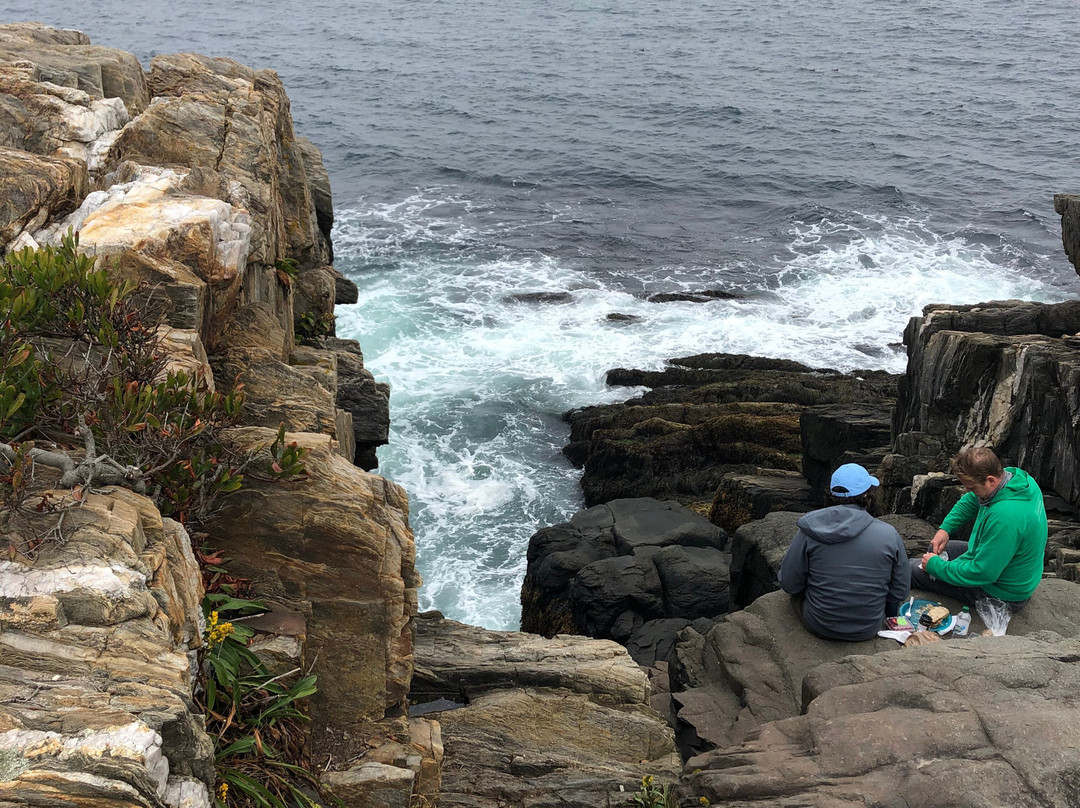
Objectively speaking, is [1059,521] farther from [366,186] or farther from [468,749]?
[366,186]

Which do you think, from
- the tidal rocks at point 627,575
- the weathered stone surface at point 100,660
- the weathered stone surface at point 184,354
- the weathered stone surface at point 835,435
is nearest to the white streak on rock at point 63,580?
the weathered stone surface at point 100,660

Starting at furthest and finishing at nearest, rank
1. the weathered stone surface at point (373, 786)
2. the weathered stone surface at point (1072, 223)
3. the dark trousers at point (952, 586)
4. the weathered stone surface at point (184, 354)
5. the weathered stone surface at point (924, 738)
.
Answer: the weathered stone surface at point (1072, 223) < the dark trousers at point (952, 586) < the weathered stone surface at point (184, 354) < the weathered stone surface at point (373, 786) < the weathered stone surface at point (924, 738)

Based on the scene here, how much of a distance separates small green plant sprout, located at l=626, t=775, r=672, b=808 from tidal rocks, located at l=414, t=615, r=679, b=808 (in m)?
0.18

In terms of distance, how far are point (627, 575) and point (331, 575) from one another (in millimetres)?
9470

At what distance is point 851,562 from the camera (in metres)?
8.03

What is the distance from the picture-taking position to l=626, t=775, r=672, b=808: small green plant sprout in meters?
7.06

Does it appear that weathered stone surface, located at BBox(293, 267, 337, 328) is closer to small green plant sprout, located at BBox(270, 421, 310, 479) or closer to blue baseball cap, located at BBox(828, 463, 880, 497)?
small green plant sprout, located at BBox(270, 421, 310, 479)

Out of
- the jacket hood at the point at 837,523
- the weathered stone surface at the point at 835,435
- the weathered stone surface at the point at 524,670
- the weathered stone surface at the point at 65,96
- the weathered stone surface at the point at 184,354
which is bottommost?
the weathered stone surface at the point at 835,435

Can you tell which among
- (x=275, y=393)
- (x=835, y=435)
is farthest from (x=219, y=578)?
(x=835, y=435)

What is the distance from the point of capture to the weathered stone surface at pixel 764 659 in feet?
27.2

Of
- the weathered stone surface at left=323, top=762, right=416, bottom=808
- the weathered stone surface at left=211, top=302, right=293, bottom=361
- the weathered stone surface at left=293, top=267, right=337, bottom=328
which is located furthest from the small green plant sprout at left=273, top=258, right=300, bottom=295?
the weathered stone surface at left=323, top=762, right=416, bottom=808

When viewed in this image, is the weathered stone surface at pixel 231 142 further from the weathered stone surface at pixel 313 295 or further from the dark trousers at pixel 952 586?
the dark trousers at pixel 952 586

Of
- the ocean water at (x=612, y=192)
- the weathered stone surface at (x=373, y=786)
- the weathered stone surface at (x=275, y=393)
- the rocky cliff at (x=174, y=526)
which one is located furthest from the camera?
the ocean water at (x=612, y=192)

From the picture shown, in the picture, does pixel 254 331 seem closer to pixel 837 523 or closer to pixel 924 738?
pixel 837 523
